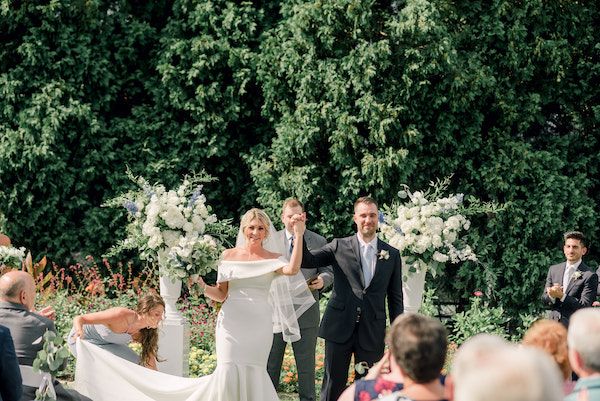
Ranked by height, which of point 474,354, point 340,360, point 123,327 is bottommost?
point 340,360

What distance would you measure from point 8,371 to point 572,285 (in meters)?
6.08

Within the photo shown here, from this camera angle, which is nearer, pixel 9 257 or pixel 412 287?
pixel 412 287

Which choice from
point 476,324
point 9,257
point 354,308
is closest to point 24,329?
point 354,308

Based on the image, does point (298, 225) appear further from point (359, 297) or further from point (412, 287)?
point (412, 287)

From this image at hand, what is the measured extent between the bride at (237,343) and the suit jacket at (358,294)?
42cm

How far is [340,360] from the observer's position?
7.18 m

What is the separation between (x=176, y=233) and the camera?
785 centimetres

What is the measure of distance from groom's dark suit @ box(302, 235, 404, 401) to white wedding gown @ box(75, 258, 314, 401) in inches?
18.2

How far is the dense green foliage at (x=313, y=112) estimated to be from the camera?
39.8 feet

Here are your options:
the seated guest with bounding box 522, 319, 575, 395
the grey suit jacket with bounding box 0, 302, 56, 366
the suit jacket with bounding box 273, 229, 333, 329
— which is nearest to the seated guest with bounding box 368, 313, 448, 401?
the seated guest with bounding box 522, 319, 575, 395

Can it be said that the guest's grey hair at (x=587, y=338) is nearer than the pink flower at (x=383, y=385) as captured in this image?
Yes

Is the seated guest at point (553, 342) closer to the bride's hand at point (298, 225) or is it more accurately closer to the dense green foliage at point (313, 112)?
the bride's hand at point (298, 225)

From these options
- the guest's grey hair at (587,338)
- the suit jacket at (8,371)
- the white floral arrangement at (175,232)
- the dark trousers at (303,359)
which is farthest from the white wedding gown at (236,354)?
the guest's grey hair at (587,338)

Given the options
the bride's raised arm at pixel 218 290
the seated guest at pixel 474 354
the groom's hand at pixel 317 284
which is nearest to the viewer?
the seated guest at pixel 474 354
